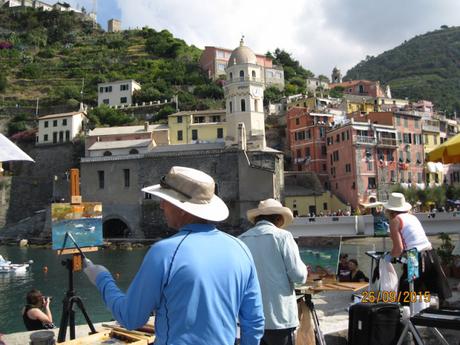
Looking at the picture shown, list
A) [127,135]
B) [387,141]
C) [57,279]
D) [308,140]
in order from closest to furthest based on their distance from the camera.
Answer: [57,279] → [387,141] → [308,140] → [127,135]

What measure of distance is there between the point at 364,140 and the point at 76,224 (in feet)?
129

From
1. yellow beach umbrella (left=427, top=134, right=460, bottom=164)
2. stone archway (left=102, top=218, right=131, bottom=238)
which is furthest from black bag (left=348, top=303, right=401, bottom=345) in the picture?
stone archway (left=102, top=218, right=131, bottom=238)

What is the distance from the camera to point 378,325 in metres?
4.02

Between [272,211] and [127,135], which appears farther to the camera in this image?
[127,135]

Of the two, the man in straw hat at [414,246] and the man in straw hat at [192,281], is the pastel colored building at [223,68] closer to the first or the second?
the man in straw hat at [414,246]

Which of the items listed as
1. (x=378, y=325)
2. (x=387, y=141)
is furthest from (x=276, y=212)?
(x=387, y=141)

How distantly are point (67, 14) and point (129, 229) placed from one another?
72901mm

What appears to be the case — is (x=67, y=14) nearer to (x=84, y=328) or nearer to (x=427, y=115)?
(x=427, y=115)

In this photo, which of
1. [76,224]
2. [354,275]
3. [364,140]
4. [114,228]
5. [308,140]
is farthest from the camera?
[308,140]

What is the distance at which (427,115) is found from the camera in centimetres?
5578

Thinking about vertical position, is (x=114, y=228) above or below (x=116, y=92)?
below

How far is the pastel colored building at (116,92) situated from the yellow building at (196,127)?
563 inches
